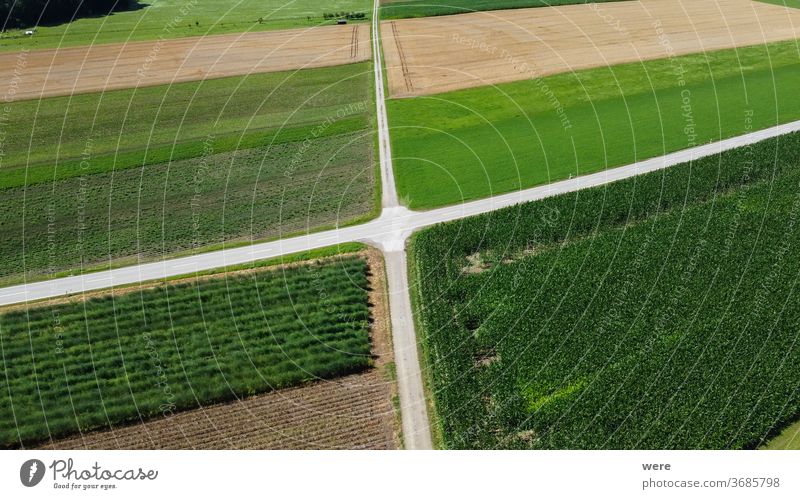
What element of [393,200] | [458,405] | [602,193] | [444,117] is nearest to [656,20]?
[444,117]

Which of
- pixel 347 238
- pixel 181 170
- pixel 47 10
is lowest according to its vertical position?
pixel 347 238

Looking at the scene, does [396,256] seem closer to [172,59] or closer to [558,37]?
[172,59]

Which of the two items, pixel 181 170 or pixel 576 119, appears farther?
pixel 576 119

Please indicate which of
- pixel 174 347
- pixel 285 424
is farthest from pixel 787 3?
pixel 174 347

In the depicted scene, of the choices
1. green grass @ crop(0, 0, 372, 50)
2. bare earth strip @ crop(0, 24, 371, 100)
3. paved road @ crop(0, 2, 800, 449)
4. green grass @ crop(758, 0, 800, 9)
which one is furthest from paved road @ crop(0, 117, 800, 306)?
green grass @ crop(758, 0, 800, 9)

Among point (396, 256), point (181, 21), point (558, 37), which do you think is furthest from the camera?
point (181, 21)

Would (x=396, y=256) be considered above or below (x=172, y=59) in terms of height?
below

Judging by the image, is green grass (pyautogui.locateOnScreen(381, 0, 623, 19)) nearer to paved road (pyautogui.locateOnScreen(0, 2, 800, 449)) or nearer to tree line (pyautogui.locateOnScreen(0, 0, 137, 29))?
tree line (pyautogui.locateOnScreen(0, 0, 137, 29))

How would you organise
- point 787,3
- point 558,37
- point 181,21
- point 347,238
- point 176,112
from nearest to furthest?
point 347,238 → point 176,112 → point 558,37 → point 181,21 → point 787,3

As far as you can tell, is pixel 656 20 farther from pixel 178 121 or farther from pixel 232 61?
pixel 178 121
